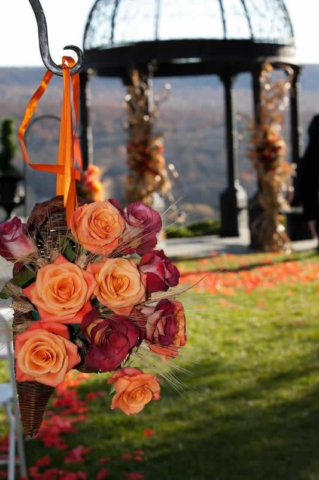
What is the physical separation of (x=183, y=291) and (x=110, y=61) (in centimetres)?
1204

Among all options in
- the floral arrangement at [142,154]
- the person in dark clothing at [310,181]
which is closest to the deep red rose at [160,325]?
the person in dark clothing at [310,181]

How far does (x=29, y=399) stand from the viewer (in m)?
1.92

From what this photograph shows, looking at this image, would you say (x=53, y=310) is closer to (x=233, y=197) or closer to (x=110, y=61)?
(x=110, y=61)

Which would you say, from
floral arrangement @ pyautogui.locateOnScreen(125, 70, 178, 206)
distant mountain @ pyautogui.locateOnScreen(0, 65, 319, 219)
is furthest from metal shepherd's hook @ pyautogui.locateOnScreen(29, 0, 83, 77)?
distant mountain @ pyautogui.locateOnScreen(0, 65, 319, 219)

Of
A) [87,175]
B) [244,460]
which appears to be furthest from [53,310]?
[87,175]

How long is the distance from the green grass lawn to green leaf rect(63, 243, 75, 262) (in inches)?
81.3

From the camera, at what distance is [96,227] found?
183 centimetres

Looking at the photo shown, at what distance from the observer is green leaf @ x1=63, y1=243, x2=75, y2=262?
188 centimetres

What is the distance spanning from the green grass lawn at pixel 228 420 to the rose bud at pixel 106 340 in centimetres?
206

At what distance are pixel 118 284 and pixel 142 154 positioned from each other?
38.1 feet

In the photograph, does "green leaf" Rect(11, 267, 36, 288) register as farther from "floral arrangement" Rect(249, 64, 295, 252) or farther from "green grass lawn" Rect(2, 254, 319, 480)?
"floral arrangement" Rect(249, 64, 295, 252)

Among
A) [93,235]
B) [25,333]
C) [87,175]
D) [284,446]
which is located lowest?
[284,446]

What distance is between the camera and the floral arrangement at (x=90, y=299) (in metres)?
1.80

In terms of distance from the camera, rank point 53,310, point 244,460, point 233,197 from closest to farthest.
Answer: point 53,310 < point 244,460 < point 233,197
